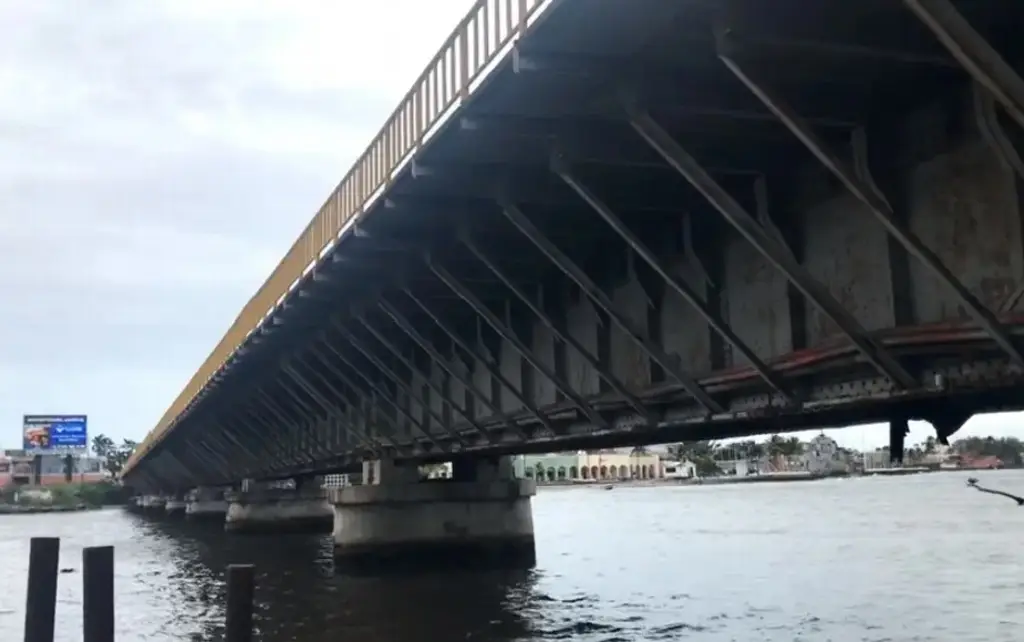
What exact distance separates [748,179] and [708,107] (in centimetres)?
241

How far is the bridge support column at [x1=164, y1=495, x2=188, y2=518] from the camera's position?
12094 cm

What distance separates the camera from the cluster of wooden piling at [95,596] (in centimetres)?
1559

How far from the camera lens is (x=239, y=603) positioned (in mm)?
15664

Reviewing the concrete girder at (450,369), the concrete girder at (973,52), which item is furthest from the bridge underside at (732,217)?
the concrete girder at (450,369)

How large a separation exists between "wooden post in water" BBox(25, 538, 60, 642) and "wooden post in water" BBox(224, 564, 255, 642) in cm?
346

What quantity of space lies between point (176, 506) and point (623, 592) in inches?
3825

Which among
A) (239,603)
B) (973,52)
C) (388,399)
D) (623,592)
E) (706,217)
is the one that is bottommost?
(623,592)

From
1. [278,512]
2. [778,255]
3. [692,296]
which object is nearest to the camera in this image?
[778,255]

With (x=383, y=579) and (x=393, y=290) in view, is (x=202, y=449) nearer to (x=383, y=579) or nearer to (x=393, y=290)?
(x=383, y=579)

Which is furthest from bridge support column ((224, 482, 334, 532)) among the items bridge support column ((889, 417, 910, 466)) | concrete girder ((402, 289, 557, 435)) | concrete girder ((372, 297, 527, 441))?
bridge support column ((889, 417, 910, 466))

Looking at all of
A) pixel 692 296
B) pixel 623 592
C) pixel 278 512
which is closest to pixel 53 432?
pixel 278 512

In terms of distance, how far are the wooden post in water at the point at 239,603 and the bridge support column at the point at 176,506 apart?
107 m

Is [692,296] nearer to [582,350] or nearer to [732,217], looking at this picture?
[732,217]

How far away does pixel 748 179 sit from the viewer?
16422 mm
